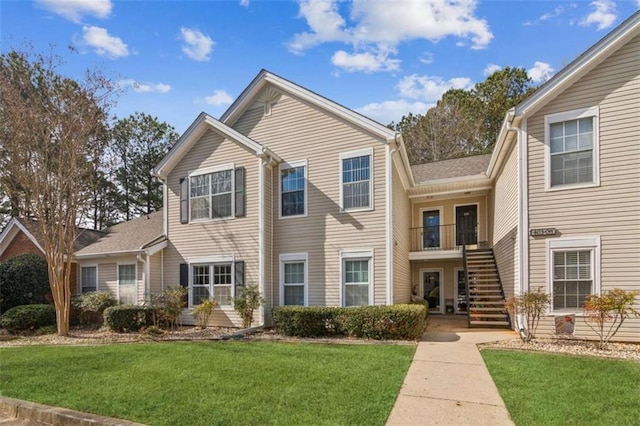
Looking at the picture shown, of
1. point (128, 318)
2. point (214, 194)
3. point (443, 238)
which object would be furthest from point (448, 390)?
point (443, 238)

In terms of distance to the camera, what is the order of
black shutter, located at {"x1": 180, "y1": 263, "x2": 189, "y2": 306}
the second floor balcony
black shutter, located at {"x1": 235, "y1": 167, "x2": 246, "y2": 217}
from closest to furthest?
1. black shutter, located at {"x1": 235, "y1": 167, "x2": 246, "y2": 217}
2. black shutter, located at {"x1": 180, "y1": 263, "x2": 189, "y2": 306}
3. the second floor balcony

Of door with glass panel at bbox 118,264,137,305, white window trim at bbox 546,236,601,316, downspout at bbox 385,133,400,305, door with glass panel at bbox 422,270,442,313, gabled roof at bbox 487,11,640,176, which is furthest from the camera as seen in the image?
door with glass panel at bbox 422,270,442,313

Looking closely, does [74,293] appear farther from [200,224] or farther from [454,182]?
[454,182]

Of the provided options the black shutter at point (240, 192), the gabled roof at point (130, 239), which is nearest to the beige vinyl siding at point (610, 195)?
the black shutter at point (240, 192)

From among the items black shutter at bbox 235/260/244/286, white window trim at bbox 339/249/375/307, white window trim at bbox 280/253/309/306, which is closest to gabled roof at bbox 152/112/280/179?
white window trim at bbox 280/253/309/306

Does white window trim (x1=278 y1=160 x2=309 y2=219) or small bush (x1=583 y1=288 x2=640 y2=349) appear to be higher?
white window trim (x1=278 y1=160 x2=309 y2=219)

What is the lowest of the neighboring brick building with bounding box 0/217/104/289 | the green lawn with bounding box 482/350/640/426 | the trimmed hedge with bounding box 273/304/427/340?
the trimmed hedge with bounding box 273/304/427/340

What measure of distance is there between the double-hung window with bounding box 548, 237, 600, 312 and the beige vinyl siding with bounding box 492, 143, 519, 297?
949 mm

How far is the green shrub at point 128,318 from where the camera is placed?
12031 millimetres

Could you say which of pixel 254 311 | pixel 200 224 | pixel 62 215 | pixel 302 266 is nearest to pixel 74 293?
pixel 62 215

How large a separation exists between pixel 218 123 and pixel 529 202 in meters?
9.96

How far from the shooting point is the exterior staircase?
11.6m

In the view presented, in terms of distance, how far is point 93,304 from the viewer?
13586 millimetres

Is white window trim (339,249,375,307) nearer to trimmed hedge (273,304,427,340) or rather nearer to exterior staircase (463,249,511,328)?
trimmed hedge (273,304,427,340)
